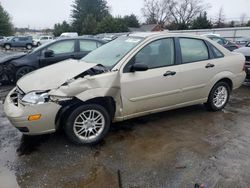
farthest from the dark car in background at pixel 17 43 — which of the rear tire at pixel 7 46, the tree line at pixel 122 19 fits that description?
the tree line at pixel 122 19

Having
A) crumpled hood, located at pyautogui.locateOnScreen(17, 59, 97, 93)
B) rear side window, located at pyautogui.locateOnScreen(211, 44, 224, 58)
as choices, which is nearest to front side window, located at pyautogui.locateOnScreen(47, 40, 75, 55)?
crumpled hood, located at pyautogui.locateOnScreen(17, 59, 97, 93)

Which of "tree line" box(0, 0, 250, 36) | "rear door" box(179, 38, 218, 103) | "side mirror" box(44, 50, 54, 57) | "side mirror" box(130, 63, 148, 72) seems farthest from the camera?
"tree line" box(0, 0, 250, 36)

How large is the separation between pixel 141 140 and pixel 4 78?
20.1ft

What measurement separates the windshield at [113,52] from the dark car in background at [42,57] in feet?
11.0

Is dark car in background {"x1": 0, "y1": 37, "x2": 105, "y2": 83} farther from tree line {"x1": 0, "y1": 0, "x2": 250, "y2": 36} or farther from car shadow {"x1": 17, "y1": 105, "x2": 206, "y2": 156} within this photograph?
tree line {"x1": 0, "y1": 0, "x2": 250, "y2": 36}

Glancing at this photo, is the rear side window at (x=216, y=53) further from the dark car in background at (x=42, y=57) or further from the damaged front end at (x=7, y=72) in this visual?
the damaged front end at (x=7, y=72)

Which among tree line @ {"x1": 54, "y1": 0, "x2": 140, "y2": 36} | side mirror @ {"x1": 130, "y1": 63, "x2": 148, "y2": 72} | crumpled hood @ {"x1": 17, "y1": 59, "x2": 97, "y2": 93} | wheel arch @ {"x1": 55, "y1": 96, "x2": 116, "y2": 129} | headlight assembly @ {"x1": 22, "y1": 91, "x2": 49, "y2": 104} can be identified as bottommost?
wheel arch @ {"x1": 55, "y1": 96, "x2": 116, "y2": 129}

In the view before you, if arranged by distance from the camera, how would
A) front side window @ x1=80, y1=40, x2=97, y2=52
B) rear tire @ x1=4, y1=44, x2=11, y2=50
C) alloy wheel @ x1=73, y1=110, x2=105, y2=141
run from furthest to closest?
rear tire @ x1=4, y1=44, x2=11, y2=50 < front side window @ x1=80, y1=40, x2=97, y2=52 < alloy wheel @ x1=73, y1=110, x2=105, y2=141

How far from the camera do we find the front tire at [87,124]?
12.5ft

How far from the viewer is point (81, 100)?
3777mm

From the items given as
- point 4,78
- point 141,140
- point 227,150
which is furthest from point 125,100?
point 4,78

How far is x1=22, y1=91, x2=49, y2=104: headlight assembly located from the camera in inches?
142

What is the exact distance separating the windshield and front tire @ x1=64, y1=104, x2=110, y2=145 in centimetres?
79

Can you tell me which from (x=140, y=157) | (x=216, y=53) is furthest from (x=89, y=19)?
(x=140, y=157)
